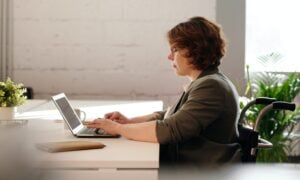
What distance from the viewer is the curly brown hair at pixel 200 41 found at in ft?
5.72

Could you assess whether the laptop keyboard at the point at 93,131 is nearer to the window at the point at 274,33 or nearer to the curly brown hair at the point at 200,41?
the curly brown hair at the point at 200,41

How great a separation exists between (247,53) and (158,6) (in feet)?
2.67

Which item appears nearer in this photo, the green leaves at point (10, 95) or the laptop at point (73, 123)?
the laptop at point (73, 123)

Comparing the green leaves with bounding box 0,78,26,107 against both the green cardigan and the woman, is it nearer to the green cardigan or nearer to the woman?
the woman

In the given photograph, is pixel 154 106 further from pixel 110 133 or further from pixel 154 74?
pixel 110 133

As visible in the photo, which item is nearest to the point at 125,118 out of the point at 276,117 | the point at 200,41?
the point at 200,41

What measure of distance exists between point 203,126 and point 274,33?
2209 mm

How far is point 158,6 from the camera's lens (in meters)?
3.35

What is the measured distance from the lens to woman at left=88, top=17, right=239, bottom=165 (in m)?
1.55

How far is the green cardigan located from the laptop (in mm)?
241

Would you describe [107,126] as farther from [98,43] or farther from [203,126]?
[98,43]

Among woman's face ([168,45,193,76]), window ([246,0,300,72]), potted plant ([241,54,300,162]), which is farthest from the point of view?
window ([246,0,300,72])

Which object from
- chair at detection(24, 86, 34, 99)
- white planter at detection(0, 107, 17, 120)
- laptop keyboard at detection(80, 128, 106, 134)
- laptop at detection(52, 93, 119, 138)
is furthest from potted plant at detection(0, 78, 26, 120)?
chair at detection(24, 86, 34, 99)

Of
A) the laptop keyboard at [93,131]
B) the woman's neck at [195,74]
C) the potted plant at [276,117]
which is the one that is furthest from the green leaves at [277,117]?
the laptop keyboard at [93,131]
